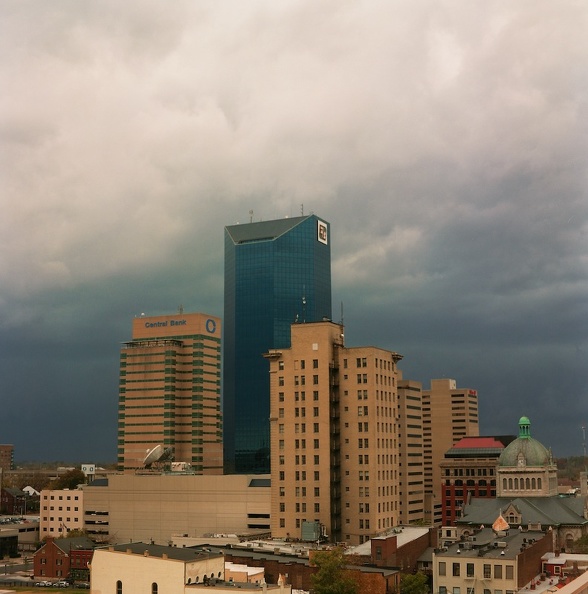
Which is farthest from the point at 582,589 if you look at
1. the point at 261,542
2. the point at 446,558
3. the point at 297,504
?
the point at 297,504

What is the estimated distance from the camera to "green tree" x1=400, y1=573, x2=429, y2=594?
5497 inches

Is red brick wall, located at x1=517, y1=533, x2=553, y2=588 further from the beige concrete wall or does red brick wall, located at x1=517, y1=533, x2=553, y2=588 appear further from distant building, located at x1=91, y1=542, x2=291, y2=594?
the beige concrete wall

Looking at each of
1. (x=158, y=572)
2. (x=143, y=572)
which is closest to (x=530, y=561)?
(x=158, y=572)

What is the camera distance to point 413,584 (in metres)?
140

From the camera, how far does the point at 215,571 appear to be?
122625 millimetres

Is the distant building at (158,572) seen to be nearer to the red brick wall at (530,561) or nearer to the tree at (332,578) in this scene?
the tree at (332,578)

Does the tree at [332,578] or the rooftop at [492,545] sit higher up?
the rooftop at [492,545]

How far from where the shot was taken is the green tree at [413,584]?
139625mm

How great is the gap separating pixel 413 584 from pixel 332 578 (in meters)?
14.3

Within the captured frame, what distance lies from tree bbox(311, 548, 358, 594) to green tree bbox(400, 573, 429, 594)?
8755mm

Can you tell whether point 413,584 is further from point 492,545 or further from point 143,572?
point 143,572

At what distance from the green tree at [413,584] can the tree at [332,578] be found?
875cm

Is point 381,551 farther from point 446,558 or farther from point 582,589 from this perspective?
point 582,589

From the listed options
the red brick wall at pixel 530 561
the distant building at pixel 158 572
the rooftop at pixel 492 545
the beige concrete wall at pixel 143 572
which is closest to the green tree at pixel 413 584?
the rooftop at pixel 492 545
